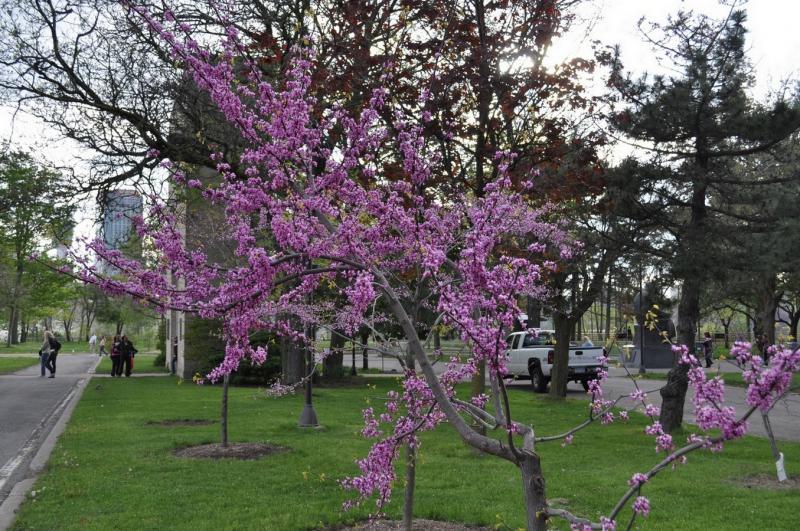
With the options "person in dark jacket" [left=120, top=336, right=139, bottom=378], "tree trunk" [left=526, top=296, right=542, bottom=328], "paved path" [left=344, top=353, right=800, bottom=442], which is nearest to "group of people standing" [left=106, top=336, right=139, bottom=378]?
"person in dark jacket" [left=120, top=336, right=139, bottom=378]

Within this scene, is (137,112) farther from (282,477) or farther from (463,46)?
(282,477)

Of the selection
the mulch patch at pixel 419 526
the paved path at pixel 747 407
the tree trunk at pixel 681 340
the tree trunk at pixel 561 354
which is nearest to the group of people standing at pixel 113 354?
the paved path at pixel 747 407

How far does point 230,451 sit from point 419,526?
489 centimetres

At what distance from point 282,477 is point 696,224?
8362 millimetres

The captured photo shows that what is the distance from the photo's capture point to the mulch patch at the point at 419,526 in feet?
22.5

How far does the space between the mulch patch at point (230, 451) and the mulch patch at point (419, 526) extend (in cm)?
410

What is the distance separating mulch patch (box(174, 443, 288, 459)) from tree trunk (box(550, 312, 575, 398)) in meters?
10.3

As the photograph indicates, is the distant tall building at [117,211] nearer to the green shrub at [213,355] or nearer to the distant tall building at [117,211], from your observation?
the distant tall building at [117,211]

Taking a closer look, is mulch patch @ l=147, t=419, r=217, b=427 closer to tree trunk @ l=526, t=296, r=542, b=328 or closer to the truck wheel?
tree trunk @ l=526, t=296, r=542, b=328

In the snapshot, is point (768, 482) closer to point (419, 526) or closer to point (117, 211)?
point (419, 526)

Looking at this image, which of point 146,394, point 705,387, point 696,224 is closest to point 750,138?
point 696,224

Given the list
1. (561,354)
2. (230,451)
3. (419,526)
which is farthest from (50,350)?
(419,526)

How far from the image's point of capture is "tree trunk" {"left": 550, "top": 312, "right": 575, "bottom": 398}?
19688mm

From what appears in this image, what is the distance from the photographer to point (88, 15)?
1583 cm
